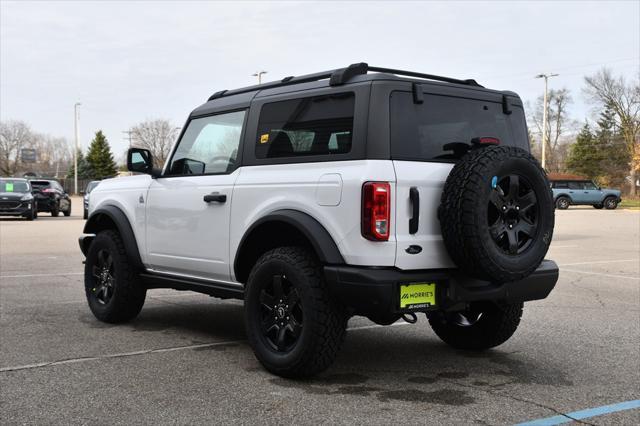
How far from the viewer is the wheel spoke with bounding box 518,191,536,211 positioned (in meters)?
4.76

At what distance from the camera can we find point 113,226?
23.2 ft

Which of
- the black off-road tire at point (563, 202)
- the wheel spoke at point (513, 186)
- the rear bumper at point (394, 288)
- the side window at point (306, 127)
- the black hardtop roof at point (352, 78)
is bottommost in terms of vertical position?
the black off-road tire at point (563, 202)

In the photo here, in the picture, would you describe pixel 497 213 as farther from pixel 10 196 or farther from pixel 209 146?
pixel 10 196

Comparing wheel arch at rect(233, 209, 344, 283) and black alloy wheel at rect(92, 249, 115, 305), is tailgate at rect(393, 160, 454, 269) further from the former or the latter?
black alloy wheel at rect(92, 249, 115, 305)

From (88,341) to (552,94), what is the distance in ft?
289

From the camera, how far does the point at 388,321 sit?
15.8 ft

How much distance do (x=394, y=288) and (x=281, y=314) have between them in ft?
3.05

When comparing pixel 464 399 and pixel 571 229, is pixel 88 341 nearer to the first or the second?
pixel 464 399

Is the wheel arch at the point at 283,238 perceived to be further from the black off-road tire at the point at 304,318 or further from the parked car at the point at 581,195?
the parked car at the point at 581,195

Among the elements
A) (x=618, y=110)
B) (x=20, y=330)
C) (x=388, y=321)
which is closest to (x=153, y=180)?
(x=20, y=330)

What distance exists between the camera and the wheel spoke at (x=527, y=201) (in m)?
4.76

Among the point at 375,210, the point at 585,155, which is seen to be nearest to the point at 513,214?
the point at 375,210

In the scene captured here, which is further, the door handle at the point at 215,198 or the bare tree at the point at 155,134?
the bare tree at the point at 155,134

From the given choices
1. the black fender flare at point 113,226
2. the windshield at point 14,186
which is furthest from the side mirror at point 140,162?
the windshield at point 14,186
